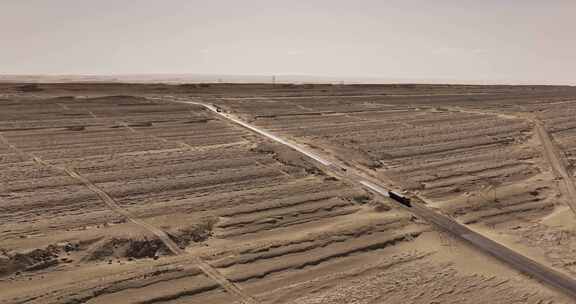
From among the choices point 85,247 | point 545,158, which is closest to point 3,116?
point 85,247

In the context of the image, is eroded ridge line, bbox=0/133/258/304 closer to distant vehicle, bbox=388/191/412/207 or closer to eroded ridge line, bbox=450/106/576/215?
distant vehicle, bbox=388/191/412/207

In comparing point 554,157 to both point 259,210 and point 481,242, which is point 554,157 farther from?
point 259,210

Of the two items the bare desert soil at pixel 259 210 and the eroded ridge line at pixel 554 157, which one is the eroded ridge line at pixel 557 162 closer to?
the eroded ridge line at pixel 554 157

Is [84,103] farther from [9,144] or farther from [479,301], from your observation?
[479,301]

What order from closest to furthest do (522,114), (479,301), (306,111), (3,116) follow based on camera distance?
(479,301) < (3,116) < (306,111) < (522,114)

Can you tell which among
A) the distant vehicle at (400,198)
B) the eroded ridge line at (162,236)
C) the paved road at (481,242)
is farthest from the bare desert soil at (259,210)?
the distant vehicle at (400,198)

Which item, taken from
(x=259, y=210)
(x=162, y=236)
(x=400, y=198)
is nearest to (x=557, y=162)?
(x=400, y=198)

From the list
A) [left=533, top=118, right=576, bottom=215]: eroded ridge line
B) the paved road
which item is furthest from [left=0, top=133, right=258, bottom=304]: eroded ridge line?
[left=533, top=118, right=576, bottom=215]: eroded ridge line
